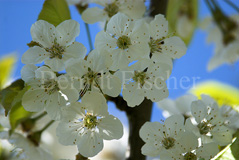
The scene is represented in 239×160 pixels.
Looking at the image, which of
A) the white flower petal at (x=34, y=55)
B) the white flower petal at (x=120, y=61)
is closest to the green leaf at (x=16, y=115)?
the white flower petal at (x=34, y=55)

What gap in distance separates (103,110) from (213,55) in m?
0.75

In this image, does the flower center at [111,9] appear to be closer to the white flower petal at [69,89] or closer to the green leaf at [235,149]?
the white flower petal at [69,89]

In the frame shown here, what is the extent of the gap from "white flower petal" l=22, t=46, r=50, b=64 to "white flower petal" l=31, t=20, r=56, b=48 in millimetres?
14

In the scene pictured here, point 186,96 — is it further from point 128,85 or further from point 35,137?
point 35,137

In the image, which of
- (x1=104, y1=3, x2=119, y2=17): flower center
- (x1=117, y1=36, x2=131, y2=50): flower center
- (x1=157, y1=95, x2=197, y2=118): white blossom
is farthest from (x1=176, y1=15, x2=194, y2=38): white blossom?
(x1=117, y1=36, x2=131, y2=50): flower center

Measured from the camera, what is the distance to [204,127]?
0.58m

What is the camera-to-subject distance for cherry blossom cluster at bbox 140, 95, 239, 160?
518mm

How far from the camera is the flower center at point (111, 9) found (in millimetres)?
652

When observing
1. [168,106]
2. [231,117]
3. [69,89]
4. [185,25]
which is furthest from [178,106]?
[185,25]

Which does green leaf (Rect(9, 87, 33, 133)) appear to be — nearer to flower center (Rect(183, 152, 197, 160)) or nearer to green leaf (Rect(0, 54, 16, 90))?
flower center (Rect(183, 152, 197, 160))

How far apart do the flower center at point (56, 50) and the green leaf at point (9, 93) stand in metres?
0.08

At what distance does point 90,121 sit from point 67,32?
5.9 inches

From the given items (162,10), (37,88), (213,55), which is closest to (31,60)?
(37,88)

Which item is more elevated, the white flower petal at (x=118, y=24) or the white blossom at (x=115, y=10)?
the white blossom at (x=115, y=10)
